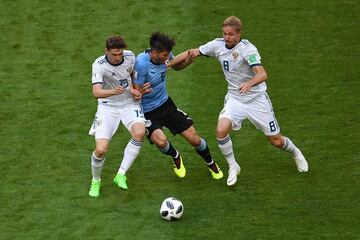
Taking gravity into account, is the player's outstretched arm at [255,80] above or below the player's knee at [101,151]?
above

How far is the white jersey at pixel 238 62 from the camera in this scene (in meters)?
13.0

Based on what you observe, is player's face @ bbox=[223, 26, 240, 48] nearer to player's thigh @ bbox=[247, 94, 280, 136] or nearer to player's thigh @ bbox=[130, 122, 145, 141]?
player's thigh @ bbox=[247, 94, 280, 136]

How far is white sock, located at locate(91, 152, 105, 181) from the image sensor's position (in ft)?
42.4

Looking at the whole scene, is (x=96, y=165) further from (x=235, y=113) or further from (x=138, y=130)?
(x=235, y=113)

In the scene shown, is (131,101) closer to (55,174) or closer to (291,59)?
(55,174)

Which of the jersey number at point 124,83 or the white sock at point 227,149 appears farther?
the white sock at point 227,149

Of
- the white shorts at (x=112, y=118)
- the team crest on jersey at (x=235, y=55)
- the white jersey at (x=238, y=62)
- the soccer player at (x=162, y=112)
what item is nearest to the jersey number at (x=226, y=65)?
the white jersey at (x=238, y=62)

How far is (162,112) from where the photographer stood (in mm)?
13430

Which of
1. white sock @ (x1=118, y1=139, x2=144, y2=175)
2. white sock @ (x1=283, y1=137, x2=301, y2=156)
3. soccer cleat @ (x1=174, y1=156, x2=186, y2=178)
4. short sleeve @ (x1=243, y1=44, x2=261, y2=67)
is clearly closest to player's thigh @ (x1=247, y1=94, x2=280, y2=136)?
white sock @ (x1=283, y1=137, x2=301, y2=156)

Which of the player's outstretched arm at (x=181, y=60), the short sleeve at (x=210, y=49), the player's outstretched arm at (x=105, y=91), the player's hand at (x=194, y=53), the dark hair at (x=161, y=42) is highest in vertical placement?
the dark hair at (x=161, y=42)

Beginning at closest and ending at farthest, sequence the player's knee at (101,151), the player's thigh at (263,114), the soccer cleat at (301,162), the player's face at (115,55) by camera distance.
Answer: the player's face at (115,55) < the player's knee at (101,151) < the player's thigh at (263,114) < the soccer cleat at (301,162)

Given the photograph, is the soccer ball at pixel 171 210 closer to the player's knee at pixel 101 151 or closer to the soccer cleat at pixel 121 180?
the soccer cleat at pixel 121 180

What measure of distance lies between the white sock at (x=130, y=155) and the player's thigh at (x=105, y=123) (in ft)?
1.06

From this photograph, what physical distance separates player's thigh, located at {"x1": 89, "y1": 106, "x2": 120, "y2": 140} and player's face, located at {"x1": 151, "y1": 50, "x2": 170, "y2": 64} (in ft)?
3.06
